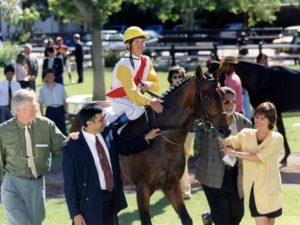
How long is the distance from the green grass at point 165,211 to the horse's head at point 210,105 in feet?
6.94

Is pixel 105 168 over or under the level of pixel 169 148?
over

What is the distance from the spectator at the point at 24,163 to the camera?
269 inches

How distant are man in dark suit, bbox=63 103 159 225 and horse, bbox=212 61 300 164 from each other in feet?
21.6

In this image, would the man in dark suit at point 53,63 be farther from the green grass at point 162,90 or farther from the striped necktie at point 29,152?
the striped necktie at point 29,152

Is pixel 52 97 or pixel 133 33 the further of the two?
pixel 52 97

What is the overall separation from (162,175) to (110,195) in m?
1.72

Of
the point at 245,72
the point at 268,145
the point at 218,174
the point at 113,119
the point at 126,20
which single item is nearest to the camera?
the point at 268,145

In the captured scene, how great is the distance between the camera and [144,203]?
791cm

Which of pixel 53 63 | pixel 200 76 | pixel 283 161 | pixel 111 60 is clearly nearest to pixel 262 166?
pixel 200 76

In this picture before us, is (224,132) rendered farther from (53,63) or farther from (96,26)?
(96,26)

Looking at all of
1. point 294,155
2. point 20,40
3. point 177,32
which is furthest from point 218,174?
point 20,40

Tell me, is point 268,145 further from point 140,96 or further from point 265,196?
point 140,96

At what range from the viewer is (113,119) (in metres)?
8.20

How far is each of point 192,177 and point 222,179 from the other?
4.40 metres
